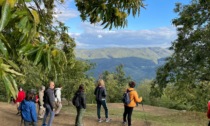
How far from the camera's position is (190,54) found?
2181 centimetres

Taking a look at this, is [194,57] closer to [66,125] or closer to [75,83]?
[66,125]

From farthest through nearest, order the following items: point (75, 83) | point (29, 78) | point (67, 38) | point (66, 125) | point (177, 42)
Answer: point (29, 78) → point (75, 83) → point (177, 42) → point (66, 125) → point (67, 38)

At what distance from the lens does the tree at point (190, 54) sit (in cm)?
2095

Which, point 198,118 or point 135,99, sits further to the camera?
point 198,118

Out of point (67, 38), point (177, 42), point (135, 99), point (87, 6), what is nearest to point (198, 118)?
point (177, 42)

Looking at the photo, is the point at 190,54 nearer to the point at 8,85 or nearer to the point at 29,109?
the point at 29,109

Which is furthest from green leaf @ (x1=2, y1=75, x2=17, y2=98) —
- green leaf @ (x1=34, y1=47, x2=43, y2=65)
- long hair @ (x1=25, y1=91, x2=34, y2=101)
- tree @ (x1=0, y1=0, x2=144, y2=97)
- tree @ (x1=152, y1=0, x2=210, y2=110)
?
tree @ (x1=152, y1=0, x2=210, y2=110)

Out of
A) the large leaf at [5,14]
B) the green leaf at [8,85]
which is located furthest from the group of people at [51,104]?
the large leaf at [5,14]

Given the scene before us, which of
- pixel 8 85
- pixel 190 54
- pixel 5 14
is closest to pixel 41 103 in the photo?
pixel 190 54

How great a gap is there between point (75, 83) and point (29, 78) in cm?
879

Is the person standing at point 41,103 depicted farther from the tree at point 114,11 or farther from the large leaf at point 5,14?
the large leaf at point 5,14

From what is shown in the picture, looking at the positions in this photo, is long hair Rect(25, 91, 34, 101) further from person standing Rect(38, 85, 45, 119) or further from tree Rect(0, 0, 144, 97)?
tree Rect(0, 0, 144, 97)

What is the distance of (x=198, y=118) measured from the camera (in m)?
21.8

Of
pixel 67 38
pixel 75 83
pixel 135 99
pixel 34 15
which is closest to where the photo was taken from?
pixel 34 15
